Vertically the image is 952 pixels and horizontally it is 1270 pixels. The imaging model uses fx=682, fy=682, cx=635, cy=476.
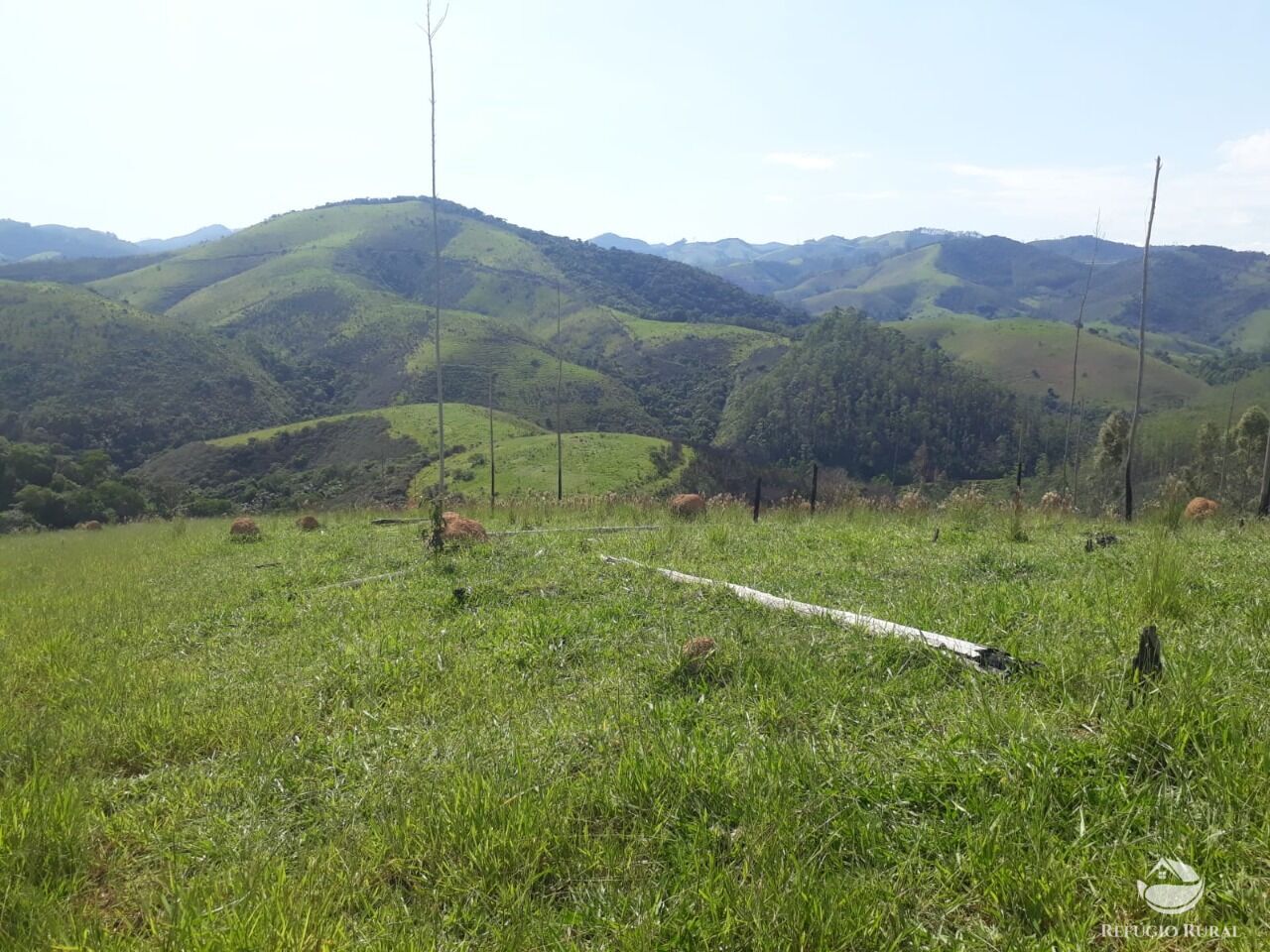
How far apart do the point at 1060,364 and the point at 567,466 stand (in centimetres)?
14641

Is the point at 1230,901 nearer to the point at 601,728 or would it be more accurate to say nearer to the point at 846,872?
the point at 846,872

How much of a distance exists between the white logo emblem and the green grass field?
0.04 m

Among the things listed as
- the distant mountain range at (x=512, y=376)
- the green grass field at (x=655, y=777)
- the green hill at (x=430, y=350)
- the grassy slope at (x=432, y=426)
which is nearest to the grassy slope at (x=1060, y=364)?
the distant mountain range at (x=512, y=376)

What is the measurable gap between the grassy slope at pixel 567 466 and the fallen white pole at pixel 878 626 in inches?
2346

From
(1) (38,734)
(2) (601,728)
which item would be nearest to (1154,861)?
(2) (601,728)

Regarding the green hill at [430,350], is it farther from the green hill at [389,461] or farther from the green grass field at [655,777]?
the green grass field at [655,777]

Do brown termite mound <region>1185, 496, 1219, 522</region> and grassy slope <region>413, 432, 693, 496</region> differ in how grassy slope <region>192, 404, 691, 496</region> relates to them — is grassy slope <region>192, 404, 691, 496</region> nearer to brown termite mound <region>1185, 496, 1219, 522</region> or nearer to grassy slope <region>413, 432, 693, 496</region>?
grassy slope <region>413, 432, 693, 496</region>

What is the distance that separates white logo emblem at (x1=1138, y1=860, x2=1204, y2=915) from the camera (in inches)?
92.0

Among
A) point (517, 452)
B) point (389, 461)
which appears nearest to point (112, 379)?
point (389, 461)

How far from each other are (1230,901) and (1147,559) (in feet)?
16.7

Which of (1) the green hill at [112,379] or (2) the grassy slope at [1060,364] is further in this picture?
(2) the grassy slope at [1060,364]

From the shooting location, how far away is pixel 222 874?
290 cm

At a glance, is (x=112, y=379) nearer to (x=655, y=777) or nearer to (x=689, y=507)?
(x=689, y=507)

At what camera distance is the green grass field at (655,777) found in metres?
2.51
